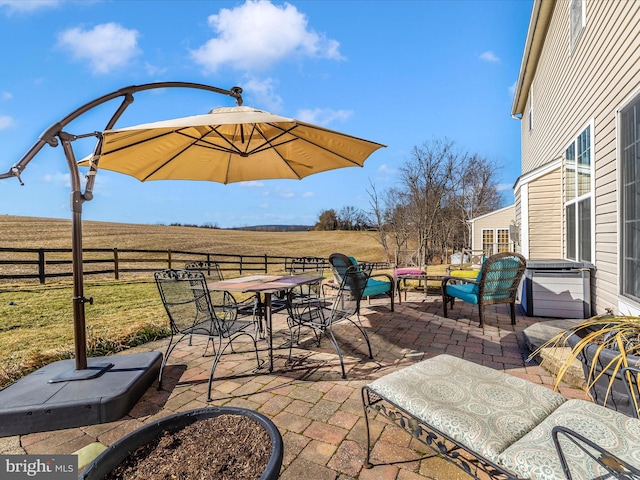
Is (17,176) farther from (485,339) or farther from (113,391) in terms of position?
(485,339)

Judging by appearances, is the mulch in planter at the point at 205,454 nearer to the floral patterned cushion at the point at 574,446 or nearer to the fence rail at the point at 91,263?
the floral patterned cushion at the point at 574,446

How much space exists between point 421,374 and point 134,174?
12.6 feet

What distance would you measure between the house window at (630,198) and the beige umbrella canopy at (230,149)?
2380mm

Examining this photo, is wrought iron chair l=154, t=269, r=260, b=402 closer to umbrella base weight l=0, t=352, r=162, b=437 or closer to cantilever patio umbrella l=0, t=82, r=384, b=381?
umbrella base weight l=0, t=352, r=162, b=437

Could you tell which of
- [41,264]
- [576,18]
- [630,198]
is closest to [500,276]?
[630,198]

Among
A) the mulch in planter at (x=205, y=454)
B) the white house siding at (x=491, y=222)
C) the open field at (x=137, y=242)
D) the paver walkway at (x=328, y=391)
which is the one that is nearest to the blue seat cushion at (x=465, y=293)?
the paver walkway at (x=328, y=391)

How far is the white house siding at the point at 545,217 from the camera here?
5707 mm

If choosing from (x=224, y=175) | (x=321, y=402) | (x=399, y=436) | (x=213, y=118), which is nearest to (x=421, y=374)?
(x=399, y=436)

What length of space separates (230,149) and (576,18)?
17.9ft

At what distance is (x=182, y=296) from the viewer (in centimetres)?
278

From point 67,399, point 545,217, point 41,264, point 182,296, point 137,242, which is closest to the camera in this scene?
point 67,399

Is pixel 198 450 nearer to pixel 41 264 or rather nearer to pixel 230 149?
pixel 230 149

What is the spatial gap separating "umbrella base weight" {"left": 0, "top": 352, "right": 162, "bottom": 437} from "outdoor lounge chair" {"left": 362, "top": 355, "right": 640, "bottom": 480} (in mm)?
1743

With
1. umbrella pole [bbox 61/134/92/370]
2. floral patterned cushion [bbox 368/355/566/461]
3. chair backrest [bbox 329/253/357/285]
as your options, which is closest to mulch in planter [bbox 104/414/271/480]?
floral patterned cushion [bbox 368/355/566/461]
